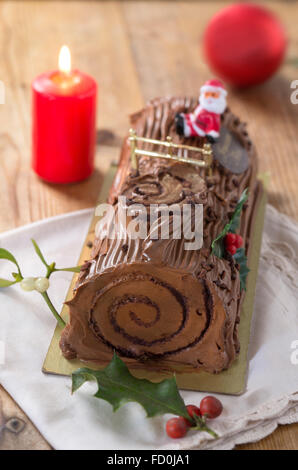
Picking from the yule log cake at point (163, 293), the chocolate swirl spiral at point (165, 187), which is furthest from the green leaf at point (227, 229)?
the chocolate swirl spiral at point (165, 187)

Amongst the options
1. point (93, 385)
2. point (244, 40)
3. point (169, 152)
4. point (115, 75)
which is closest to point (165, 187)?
point (169, 152)

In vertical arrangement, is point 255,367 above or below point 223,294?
below

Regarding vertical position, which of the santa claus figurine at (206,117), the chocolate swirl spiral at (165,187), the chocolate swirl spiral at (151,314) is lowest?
the chocolate swirl spiral at (151,314)

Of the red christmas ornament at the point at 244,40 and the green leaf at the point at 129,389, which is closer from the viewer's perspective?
the green leaf at the point at 129,389

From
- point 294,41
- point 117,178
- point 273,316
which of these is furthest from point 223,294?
point 294,41

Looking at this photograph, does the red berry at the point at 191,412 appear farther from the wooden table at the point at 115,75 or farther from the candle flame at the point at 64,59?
the candle flame at the point at 64,59

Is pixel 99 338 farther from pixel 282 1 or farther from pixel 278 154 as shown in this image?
pixel 282 1

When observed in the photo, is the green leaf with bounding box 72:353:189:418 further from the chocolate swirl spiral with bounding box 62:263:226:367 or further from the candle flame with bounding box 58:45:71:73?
the candle flame with bounding box 58:45:71:73
